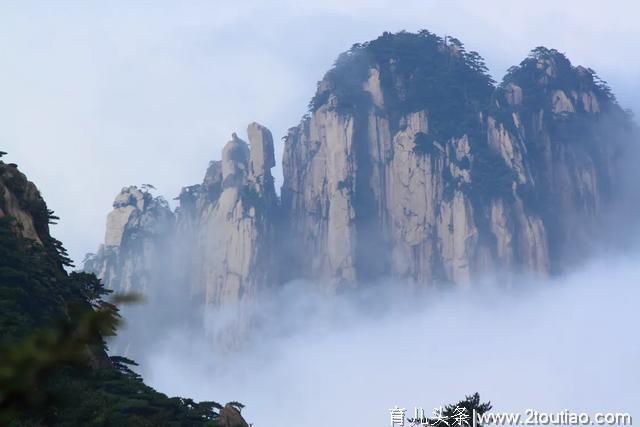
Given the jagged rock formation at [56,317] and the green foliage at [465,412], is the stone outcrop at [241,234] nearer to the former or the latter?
the jagged rock formation at [56,317]

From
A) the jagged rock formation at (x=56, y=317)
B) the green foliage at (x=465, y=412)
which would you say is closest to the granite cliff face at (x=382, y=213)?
the jagged rock formation at (x=56, y=317)

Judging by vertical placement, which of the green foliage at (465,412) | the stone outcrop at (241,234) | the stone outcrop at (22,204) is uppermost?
the stone outcrop at (241,234)

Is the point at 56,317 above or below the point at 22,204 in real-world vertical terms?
below

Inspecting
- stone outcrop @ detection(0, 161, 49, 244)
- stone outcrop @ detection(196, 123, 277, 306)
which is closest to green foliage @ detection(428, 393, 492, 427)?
stone outcrop @ detection(0, 161, 49, 244)

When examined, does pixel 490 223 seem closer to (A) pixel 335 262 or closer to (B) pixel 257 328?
(A) pixel 335 262

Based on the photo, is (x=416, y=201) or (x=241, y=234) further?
(x=241, y=234)

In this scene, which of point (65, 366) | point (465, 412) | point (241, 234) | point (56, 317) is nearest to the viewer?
point (56, 317)

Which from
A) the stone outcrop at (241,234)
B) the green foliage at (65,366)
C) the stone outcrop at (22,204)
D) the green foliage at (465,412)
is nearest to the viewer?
the green foliage at (65,366)

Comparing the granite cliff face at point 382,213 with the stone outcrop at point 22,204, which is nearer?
the stone outcrop at point 22,204

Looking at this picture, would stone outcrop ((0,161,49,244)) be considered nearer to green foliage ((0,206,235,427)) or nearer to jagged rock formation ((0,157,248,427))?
jagged rock formation ((0,157,248,427))

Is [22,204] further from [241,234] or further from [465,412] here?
[241,234]

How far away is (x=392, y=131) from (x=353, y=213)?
1660 cm

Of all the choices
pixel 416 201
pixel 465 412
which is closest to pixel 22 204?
pixel 465 412

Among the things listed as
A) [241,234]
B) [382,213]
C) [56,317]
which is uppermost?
[382,213]
